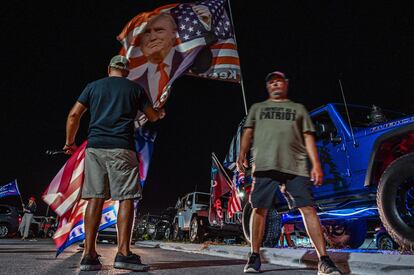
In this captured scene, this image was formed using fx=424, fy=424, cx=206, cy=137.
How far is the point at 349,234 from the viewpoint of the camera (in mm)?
7902

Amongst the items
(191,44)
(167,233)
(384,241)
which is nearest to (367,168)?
(191,44)

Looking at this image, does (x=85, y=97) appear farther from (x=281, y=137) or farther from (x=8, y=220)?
(x=8, y=220)

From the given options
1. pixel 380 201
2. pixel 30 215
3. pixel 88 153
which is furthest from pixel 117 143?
pixel 30 215

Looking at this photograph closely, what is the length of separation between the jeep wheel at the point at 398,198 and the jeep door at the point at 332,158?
1175mm

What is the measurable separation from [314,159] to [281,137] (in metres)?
0.33

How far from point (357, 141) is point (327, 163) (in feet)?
2.11

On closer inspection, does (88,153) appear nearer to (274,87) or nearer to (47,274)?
(47,274)

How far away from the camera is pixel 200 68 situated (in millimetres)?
7945

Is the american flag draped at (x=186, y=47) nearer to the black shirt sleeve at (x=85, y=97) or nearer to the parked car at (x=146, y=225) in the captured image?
the black shirt sleeve at (x=85, y=97)

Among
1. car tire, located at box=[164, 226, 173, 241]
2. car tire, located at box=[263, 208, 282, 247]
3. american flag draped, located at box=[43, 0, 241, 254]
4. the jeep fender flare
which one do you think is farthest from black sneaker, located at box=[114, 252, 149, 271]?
car tire, located at box=[164, 226, 173, 241]

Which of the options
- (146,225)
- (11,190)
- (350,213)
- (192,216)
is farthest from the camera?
(11,190)

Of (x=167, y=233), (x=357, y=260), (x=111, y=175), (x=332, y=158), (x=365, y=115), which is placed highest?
(x=365, y=115)

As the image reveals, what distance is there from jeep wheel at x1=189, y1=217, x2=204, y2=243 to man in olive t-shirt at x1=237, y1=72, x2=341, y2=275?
11.6 meters

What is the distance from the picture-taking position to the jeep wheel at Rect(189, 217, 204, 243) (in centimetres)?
1505
